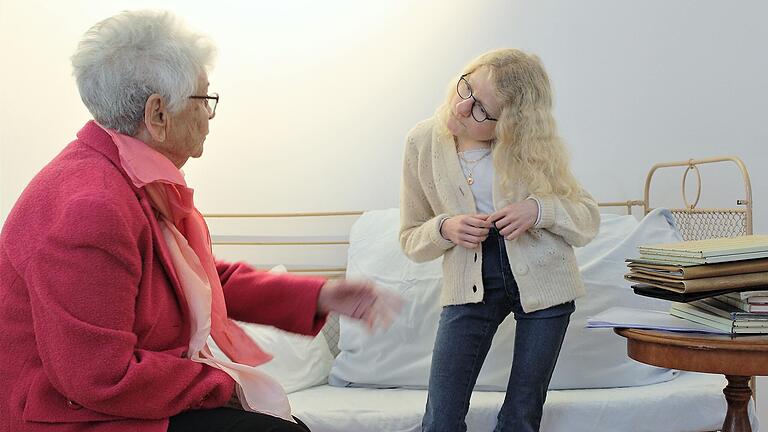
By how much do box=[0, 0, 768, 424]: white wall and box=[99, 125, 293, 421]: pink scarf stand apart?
1530 millimetres

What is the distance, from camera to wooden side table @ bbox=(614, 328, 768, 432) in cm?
165

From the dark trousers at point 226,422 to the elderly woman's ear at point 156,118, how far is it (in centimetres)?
47

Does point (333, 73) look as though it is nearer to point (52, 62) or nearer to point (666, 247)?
point (52, 62)

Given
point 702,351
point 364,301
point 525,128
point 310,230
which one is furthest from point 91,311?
point 310,230

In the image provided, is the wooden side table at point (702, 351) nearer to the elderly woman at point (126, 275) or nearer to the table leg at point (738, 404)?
the table leg at point (738, 404)

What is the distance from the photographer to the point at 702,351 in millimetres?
1671

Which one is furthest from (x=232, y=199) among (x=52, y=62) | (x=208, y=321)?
(x=208, y=321)

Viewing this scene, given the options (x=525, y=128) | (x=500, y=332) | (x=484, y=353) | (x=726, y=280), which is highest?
(x=525, y=128)

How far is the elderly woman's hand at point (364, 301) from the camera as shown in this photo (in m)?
1.67

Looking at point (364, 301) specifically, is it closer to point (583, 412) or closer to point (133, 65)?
point (133, 65)

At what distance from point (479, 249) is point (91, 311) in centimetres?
108

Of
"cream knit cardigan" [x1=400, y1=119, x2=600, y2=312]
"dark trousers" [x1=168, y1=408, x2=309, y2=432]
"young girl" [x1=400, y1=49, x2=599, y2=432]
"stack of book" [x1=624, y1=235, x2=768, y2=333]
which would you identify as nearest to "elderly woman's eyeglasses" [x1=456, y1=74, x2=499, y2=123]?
"young girl" [x1=400, y1=49, x2=599, y2=432]

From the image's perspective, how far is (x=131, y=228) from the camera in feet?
4.53

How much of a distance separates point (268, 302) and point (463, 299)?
575mm
